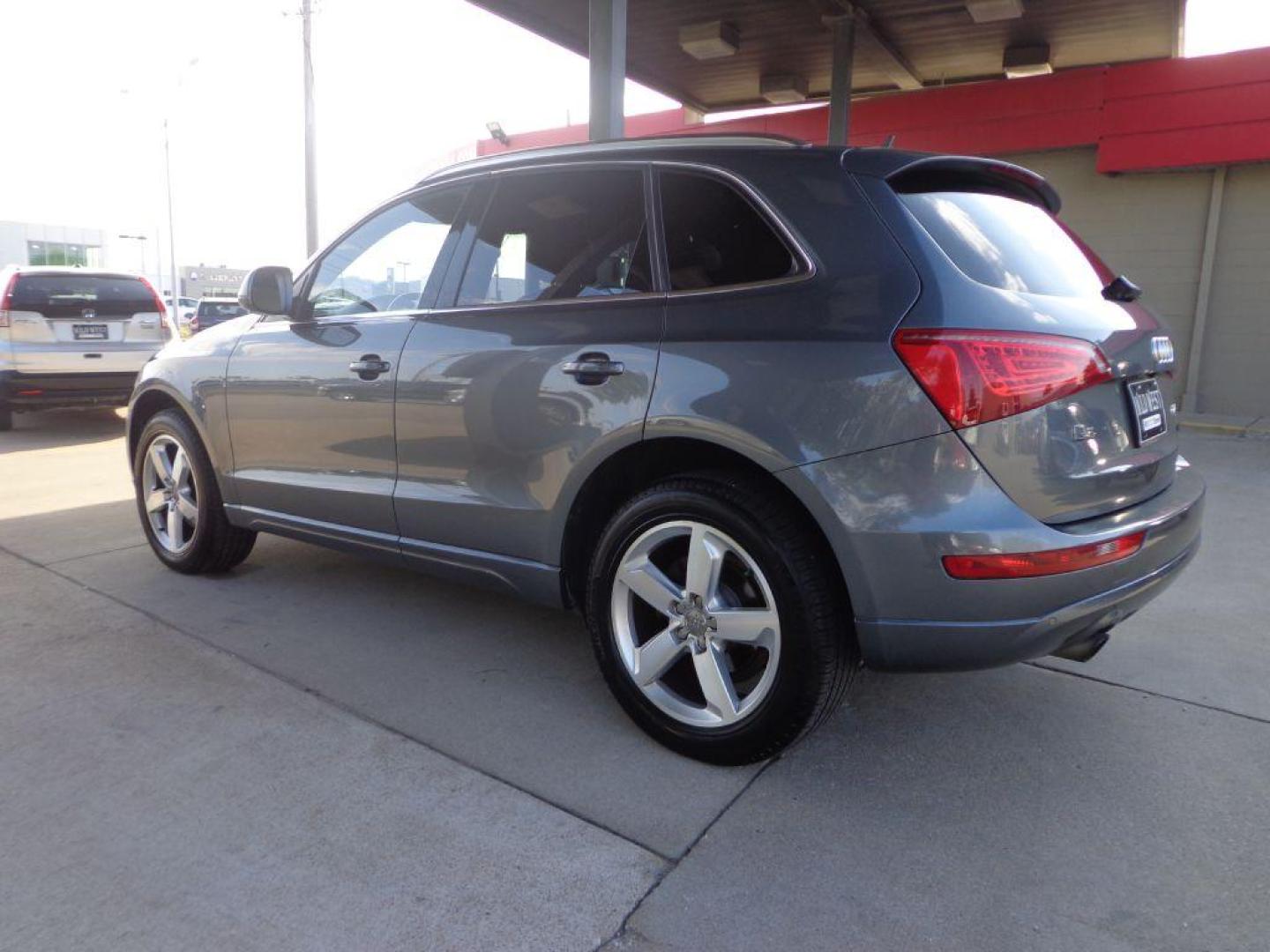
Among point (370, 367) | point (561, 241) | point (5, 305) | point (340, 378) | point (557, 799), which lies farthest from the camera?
point (5, 305)

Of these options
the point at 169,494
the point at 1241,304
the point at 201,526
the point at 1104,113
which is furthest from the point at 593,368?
the point at 1241,304

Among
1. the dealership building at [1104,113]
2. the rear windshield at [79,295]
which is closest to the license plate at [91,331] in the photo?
the rear windshield at [79,295]

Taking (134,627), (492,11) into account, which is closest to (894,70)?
(492,11)

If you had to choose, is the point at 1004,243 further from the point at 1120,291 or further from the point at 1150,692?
the point at 1150,692

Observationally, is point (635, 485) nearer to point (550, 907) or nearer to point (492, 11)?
point (550, 907)

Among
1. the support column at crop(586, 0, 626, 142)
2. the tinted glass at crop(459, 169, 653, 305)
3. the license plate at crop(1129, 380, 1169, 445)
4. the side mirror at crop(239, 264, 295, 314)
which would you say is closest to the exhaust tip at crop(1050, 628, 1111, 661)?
the license plate at crop(1129, 380, 1169, 445)

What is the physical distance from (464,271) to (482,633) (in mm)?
1452

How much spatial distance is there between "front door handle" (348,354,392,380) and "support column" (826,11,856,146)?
743 centimetres

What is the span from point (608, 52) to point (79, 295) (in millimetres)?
5817

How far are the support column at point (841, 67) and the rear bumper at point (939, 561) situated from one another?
8151mm

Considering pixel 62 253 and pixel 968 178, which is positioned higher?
pixel 62 253

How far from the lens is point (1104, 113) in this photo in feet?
35.6

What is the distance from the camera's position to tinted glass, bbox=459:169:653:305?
296cm

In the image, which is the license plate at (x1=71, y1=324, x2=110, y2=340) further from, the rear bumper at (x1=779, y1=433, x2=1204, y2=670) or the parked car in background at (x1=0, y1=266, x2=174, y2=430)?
the rear bumper at (x1=779, y1=433, x2=1204, y2=670)
